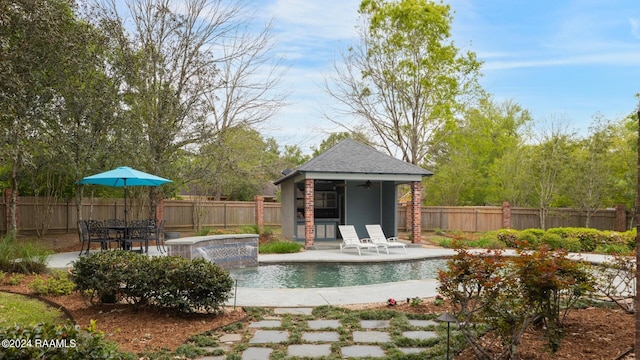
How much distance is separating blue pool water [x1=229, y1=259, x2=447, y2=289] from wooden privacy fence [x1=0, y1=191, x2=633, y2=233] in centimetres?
860

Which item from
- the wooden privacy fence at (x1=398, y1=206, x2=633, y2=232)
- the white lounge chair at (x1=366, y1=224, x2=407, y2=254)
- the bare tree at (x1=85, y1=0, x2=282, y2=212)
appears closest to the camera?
the white lounge chair at (x1=366, y1=224, x2=407, y2=254)

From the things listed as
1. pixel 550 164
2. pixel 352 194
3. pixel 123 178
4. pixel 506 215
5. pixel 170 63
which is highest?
pixel 170 63

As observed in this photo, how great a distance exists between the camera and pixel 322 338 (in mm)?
5059

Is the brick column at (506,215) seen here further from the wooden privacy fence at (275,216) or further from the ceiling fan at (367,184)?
the ceiling fan at (367,184)

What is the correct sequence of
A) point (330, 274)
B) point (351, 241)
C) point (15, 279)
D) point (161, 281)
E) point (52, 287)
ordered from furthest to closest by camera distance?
point (351, 241) < point (330, 274) < point (15, 279) < point (52, 287) < point (161, 281)

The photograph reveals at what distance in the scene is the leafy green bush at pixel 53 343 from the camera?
8.35 ft

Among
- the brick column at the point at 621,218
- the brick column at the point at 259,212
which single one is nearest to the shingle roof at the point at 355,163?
the brick column at the point at 259,212

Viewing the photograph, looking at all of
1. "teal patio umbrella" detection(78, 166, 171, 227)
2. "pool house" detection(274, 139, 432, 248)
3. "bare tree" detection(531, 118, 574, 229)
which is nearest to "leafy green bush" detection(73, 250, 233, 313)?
"teal patio umbrella" detection(78, 166, 171, 227)

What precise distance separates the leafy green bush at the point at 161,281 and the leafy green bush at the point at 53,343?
288 cm

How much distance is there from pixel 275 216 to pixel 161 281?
1844 cm

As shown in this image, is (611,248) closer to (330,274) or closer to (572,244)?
(572,244)

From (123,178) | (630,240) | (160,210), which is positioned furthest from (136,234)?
(630,240)

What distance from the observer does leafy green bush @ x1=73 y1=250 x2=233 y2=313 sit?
577cm

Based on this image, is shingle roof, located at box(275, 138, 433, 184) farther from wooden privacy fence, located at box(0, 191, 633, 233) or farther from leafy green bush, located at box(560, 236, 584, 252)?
wooden privacy fence, located at box(0, 191, 633, 233)
